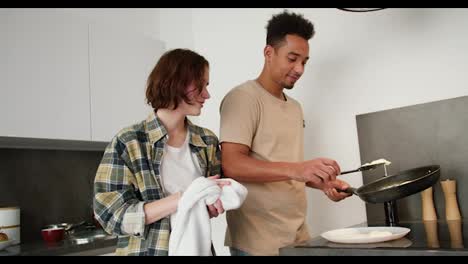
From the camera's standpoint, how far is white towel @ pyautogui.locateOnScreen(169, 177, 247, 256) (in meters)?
0.85

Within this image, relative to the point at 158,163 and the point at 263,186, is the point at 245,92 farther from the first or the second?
the point at 158,163

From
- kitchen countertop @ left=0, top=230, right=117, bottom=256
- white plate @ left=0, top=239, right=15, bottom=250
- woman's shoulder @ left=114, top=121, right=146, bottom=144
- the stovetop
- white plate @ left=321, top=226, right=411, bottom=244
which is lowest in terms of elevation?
kitchen countertop @ left=0, top=230, right=117, bottom=256

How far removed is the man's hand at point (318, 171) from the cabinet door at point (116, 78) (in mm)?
1039

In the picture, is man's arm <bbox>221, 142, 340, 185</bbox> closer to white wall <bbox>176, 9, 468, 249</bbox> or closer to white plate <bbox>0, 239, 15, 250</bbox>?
white wall <bbox>176, 9, 468, 249</bbox>

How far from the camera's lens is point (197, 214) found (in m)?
0.87

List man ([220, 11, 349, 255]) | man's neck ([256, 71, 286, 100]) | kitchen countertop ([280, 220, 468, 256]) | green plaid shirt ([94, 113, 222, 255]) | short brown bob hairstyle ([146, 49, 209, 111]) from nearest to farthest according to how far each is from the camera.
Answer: kitchen countertop ([280, 220, 468, 256]) < green plaid shirt ([94, 113, 222, 255]) < short brown bob hairstyle ([146, 49, 209, 111]) < man ([220, 11, 349, 255]) < man's neck ([256, 71, 286, 100])

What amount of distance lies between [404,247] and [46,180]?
1.62 m

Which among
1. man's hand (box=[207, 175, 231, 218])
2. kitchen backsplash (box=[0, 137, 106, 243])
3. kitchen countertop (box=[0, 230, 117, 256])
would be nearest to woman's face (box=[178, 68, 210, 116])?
man's hand (box=[207, 175, 231, 218])

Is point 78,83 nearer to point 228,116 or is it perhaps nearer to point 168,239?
point 228,116

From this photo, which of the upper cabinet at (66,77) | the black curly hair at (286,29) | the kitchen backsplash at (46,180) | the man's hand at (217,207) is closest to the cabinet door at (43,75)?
the upper cabinet at (66,77)

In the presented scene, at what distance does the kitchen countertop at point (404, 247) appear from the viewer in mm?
780

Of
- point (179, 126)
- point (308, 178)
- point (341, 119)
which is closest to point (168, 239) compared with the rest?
point (179, 126)

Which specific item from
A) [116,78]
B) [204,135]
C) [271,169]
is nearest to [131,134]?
[204,135]

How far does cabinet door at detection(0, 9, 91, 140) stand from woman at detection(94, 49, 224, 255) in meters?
0.76
